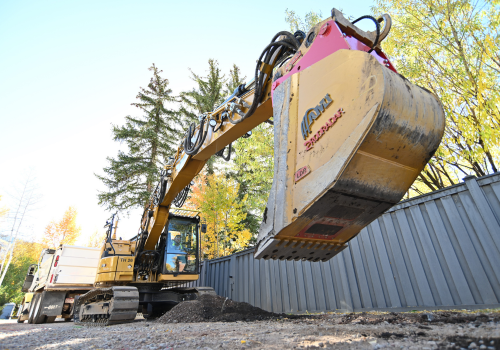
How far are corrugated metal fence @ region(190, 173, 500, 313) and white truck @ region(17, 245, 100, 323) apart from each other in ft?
25.4

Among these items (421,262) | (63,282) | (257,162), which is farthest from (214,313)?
(257,162)

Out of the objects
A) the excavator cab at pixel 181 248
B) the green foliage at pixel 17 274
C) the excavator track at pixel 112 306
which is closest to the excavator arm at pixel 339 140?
the excavator track at pixel 112 306

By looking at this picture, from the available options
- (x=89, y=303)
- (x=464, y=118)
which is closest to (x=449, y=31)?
(x=464, y=118)

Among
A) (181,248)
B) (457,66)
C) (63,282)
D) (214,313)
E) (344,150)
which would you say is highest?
(457,66)

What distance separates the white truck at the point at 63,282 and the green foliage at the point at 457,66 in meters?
12.1

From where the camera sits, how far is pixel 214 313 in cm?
528

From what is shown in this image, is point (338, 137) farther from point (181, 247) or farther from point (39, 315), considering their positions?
point (39, 315)

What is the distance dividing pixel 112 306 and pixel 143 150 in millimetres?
12958

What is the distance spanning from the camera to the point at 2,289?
65.1ft

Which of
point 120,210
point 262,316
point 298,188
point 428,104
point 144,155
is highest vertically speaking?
point 144,155

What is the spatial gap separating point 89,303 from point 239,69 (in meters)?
17.5

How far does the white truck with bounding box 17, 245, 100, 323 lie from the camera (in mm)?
9188

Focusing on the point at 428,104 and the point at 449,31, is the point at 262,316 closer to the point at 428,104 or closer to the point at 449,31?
the point at 428,104

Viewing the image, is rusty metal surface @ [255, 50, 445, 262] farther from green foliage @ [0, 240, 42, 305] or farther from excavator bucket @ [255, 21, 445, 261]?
green foliage @ [0, 240, 42, 305]
